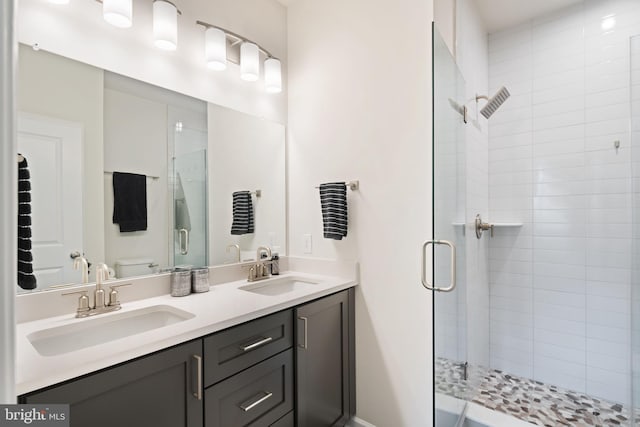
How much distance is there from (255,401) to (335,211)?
1054 millimetres

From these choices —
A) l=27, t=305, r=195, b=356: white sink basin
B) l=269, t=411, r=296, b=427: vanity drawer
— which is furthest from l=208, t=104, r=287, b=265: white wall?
l=269, t=411, r=296, b=427: vanity drawer

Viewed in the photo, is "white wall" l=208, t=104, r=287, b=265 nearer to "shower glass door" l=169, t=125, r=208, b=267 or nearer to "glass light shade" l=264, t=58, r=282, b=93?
"shower glass door" l=169, t=125, r=208, b=267

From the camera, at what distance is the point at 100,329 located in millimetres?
1223

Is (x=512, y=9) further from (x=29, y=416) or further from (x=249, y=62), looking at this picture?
(x=29, y=416)

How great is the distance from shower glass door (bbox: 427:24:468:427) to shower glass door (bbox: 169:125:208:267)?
124cm

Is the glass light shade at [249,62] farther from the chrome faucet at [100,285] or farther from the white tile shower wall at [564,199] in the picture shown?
the white tile shower wall at [564,199]

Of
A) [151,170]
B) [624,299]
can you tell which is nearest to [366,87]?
[151,170]

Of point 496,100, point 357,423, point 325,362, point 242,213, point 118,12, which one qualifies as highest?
point 118,12

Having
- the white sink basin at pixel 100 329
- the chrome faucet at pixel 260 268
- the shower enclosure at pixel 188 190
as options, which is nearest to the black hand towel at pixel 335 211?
the chrome faucet at pixel 260 268

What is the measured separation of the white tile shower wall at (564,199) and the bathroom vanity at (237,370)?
1.34 m

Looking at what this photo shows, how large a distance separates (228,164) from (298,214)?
0.59 metres

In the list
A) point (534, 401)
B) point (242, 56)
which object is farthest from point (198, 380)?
point (534, 401)

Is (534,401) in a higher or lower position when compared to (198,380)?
lower

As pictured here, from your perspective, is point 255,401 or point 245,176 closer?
point 255,401
